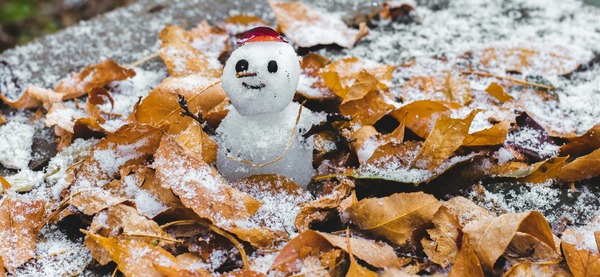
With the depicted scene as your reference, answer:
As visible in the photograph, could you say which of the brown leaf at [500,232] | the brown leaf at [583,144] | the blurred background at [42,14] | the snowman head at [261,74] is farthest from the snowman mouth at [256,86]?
the blurred background at [42,14]

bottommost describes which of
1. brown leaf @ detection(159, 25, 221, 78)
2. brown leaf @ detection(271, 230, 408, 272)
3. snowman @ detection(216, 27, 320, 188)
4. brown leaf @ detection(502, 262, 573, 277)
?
brown leaf @ detection(502, 262, 573, 277)

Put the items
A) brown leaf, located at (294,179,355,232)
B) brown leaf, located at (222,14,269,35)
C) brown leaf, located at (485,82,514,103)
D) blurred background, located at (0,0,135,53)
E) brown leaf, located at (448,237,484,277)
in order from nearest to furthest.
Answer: brown leaf, located at (448,237,484,277), brown leaf, located at (294,179,355,232), brown leaf, located at (485,82,514,103), brown leaf, located at (222,14,269,35), blurred background, located at (0,0,135,53)

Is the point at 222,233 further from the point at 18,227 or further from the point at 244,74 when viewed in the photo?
the point at 18,227

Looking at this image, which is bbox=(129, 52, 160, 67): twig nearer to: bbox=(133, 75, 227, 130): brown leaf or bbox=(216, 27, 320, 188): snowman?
bbox=(133, 75, 227, 130): brown leaf

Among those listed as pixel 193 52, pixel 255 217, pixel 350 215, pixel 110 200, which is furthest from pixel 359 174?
pixel 193 52

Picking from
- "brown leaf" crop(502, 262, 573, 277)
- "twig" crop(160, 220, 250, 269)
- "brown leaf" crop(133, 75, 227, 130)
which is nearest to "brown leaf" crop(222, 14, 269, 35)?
"brown leaf" crop(133, 75, 227, 130)

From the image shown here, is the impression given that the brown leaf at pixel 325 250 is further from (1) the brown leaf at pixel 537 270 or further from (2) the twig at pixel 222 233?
(1) the brown leaf at pixel 537 270

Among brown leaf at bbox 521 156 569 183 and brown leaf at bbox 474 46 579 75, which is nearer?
brown leaf at bbox 521 156 569 183

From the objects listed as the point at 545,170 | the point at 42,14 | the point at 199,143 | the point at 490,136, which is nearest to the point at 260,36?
the point at 199,143
